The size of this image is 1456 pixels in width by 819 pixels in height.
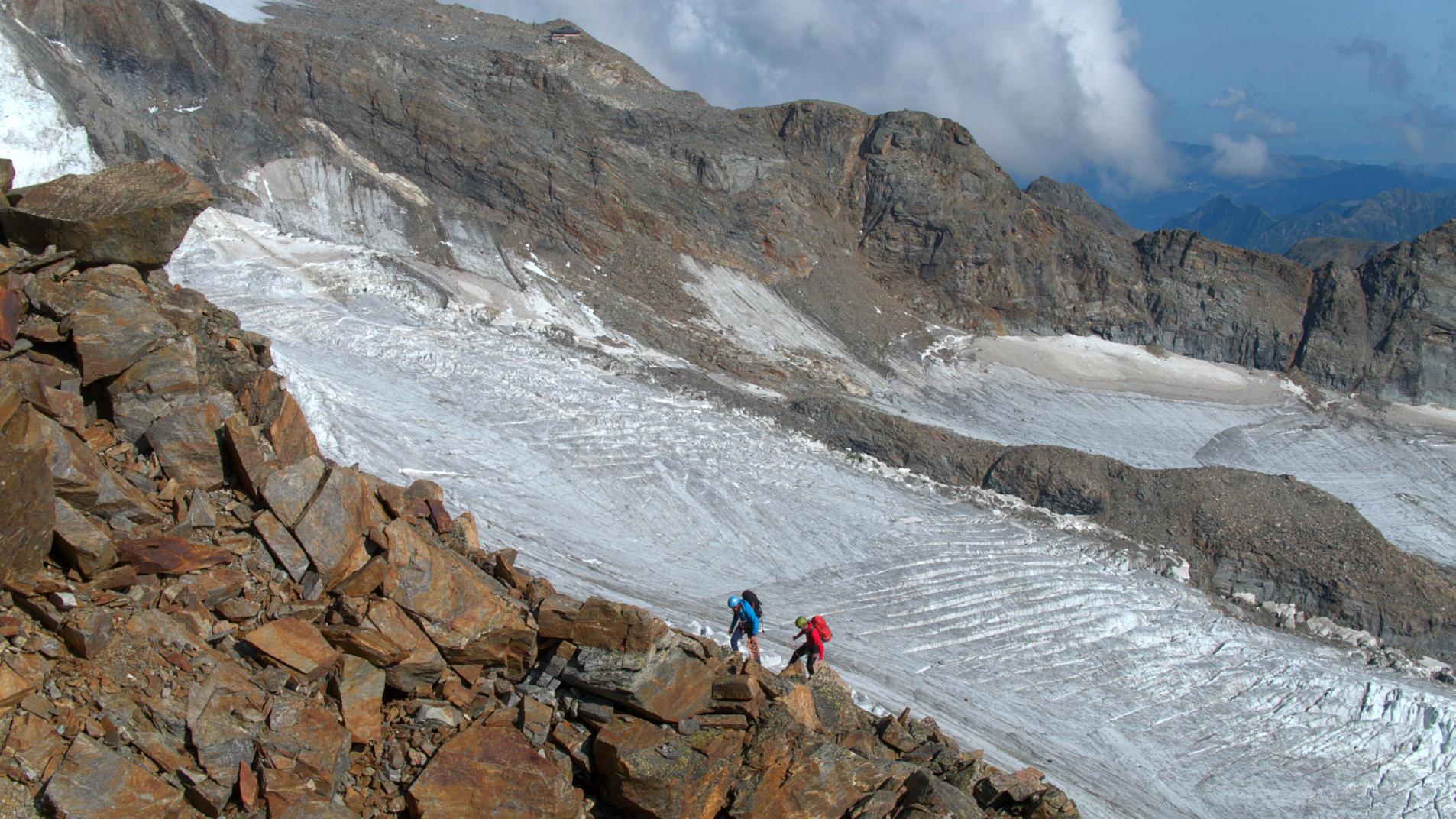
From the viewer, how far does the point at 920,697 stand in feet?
44.1

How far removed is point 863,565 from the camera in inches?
663

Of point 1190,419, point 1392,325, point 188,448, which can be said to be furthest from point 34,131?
point 1392,325

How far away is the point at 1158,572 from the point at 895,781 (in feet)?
38.6

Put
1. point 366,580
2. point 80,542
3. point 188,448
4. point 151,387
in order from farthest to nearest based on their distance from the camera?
point 151,387, point 188,448, point 366,580, point 80,542

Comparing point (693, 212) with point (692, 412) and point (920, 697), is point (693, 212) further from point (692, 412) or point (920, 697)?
point (920, 697)

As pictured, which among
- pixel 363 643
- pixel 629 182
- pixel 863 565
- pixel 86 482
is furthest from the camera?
pixel 629 182

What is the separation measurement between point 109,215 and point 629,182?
64.4ft

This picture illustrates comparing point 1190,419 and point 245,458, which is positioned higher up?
point 1190,419

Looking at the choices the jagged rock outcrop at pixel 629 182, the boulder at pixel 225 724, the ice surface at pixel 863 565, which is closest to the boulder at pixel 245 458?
the boulder at pixel 225 724

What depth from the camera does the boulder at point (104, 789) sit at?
5.23 metres

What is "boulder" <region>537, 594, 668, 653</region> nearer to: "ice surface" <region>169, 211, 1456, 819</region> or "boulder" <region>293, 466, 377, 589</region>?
"boulder" <region>293, 466, 377, 589</region>

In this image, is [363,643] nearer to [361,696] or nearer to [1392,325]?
[361,696]

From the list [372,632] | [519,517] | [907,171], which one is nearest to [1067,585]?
[519,517]

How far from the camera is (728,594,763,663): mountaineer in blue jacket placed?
1063cm
